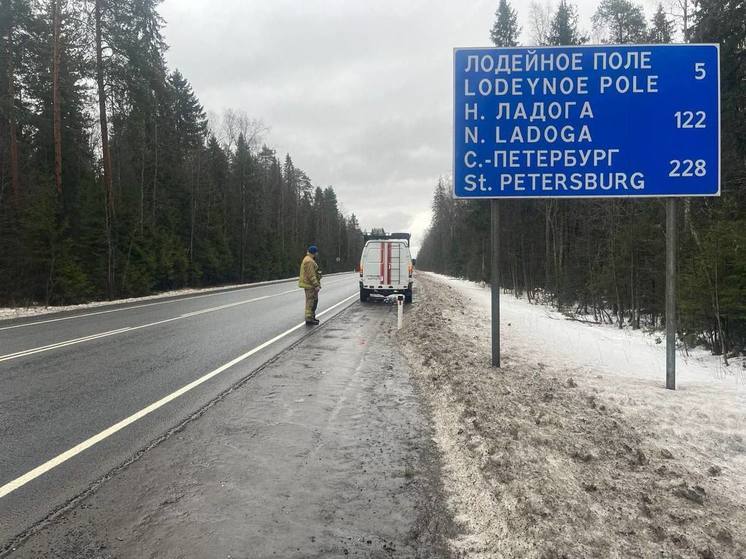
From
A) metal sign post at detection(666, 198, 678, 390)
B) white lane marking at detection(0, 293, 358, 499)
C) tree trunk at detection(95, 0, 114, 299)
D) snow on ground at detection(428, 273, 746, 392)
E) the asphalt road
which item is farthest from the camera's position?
tree trunk at detection(95, 0, 114, 299)

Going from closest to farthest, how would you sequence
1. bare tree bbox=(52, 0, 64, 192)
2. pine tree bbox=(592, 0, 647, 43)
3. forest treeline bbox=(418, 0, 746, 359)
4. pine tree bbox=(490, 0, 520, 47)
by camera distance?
forest treeline bbox=(418, 0, 746, 359)
bare tree bbox=(52, 0, 64, 192)
pine tree bbox=(592, 0, 647, 43)
pine tree bbox=(490, 0, 520, 47)

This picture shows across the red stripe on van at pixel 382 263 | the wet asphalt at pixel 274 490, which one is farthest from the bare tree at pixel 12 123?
the wet asphalt at pixel 274 490

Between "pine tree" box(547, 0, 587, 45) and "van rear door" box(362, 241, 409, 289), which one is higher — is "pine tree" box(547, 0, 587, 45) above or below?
above

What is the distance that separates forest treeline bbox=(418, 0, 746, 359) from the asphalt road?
753 centimetres

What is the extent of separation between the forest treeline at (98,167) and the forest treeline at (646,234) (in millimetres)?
21868

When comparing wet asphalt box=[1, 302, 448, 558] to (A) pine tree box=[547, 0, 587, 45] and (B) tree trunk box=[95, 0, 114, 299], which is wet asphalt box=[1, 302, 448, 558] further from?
(A) pine tree box=[547, 0, 587, 45]

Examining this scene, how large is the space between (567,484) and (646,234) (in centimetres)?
1293

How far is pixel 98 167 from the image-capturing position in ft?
125

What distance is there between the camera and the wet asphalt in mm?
2896

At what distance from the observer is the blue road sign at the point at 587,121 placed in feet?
21.8

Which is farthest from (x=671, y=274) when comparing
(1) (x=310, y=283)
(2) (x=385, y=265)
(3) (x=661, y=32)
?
(3) (x=661, y=32)

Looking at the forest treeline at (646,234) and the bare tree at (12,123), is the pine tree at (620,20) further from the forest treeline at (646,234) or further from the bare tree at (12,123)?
the bare tree at (12,123)

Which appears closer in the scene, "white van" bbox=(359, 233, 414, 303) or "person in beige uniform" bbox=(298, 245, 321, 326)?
"person in beige uniform" bbox=(298, 245, 321, 326)

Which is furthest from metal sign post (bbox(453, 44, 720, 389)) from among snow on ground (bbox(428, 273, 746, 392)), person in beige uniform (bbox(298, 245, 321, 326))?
person in beige uniform (bbox(298, 245, 321, 326))
